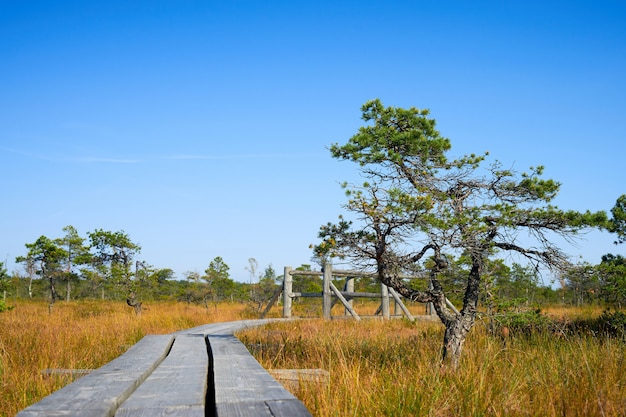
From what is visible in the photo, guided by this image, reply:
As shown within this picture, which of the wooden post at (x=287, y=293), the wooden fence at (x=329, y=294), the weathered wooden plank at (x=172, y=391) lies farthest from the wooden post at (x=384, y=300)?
the weathered wooden plank at (x=172, y=391)

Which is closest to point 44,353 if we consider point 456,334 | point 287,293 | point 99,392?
point 99,392

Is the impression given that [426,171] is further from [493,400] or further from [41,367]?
[41,367]

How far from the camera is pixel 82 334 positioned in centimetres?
779

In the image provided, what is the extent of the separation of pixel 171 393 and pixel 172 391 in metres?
0.06

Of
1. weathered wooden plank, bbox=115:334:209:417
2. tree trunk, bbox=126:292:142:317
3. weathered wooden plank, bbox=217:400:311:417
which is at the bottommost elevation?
tree trunk, bbox=126:292:142:317

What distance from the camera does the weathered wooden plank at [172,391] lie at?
2385mm

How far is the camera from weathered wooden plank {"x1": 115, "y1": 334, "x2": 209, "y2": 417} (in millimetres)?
2385

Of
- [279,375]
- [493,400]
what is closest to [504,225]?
[493,400]

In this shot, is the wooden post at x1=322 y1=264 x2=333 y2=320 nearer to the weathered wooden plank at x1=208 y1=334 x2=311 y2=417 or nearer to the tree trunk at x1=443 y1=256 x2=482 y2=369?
the tree trunk at x1=443 y1=256 x2=482 y2=369

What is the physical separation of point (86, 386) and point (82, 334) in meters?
5.57

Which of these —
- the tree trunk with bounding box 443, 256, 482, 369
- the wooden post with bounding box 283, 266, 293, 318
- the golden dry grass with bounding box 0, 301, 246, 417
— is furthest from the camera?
the wooden post with bounding box 283, 266, 293, 318

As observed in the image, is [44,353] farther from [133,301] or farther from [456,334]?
[133,301]

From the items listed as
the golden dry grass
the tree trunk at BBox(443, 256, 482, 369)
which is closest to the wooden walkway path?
the golden dry grass

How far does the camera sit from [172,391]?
286 centimetres
